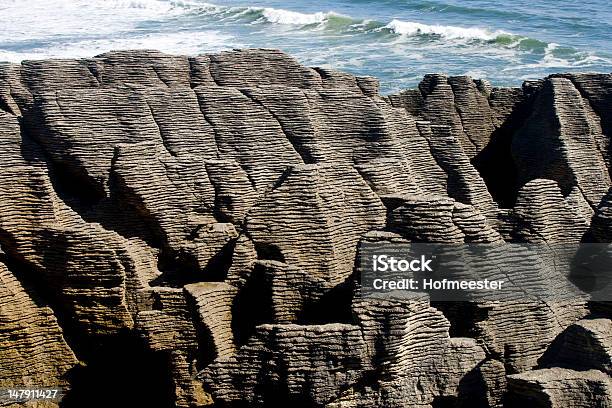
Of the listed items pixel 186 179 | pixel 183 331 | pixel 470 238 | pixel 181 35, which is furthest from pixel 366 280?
pixel 181 35

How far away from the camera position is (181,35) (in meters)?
41.7

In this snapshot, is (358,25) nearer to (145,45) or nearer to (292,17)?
(292,17)

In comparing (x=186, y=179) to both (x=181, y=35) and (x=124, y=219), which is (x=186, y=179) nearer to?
(x=124, y=219)

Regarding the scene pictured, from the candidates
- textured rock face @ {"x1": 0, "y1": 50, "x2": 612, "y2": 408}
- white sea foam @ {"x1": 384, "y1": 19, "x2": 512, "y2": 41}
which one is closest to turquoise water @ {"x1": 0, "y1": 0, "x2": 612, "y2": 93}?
white sea foam @ {"x1": 384, "y1": 19, "x2": 512, "y2": 41}

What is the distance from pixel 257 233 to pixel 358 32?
3264 cm

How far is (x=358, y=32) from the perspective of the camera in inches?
1651

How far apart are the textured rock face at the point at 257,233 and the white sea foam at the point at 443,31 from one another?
27.2m

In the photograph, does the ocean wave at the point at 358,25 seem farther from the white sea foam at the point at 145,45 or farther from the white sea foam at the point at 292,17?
the white sea foam at the point at 145,45

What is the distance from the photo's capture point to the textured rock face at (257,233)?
9070 millimetres

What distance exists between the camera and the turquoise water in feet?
113

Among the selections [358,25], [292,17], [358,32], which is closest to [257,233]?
[358,32]

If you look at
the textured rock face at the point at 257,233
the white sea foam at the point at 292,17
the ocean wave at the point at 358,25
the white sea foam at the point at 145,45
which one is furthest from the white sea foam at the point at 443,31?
the textured rock face at the point at 257,233

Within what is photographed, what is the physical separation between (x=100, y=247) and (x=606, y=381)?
5.47 metres

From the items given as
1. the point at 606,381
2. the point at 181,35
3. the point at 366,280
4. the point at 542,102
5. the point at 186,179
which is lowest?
the point at 606,381
